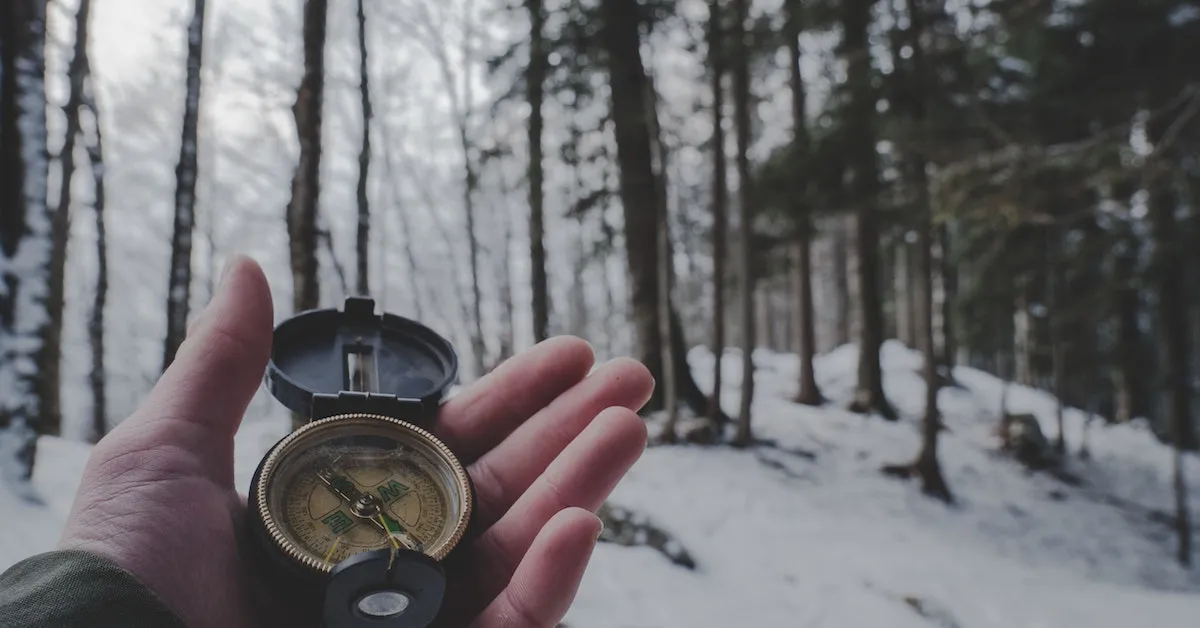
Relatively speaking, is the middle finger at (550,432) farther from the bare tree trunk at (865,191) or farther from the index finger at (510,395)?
the bare tree trunk at (865,191)

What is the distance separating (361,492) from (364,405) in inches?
9.0

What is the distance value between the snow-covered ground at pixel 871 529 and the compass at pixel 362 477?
1.81 meters

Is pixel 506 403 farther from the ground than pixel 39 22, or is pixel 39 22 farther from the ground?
pixel 39 22

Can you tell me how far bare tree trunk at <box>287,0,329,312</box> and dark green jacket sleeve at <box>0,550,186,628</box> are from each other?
4.47 metres

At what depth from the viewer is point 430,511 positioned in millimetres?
1640

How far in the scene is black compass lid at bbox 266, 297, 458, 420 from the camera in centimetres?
176

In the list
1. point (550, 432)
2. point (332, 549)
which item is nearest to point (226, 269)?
point (332, 549)

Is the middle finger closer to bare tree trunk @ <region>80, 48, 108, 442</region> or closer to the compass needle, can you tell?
the compass needle

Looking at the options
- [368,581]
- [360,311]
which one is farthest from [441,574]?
[360,311]

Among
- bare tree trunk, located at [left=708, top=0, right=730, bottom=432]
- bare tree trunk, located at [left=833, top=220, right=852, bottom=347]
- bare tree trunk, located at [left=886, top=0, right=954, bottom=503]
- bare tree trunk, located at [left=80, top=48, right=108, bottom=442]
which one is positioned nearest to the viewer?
bare tree trunk, located at [left=886, top=0, right=954, bottom=503]

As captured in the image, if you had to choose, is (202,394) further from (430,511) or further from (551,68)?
(551,68)

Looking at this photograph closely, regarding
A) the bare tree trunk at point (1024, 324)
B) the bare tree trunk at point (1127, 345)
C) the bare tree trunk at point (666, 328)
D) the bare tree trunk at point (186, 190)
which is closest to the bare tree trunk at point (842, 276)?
the bare tree trunk at point (1024, 324)

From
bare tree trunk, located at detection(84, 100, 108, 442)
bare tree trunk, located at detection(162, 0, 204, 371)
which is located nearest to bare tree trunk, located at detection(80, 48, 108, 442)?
bare tree trunk, located at detection(84, 100, 108, 442)

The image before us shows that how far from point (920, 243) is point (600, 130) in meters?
4.70
